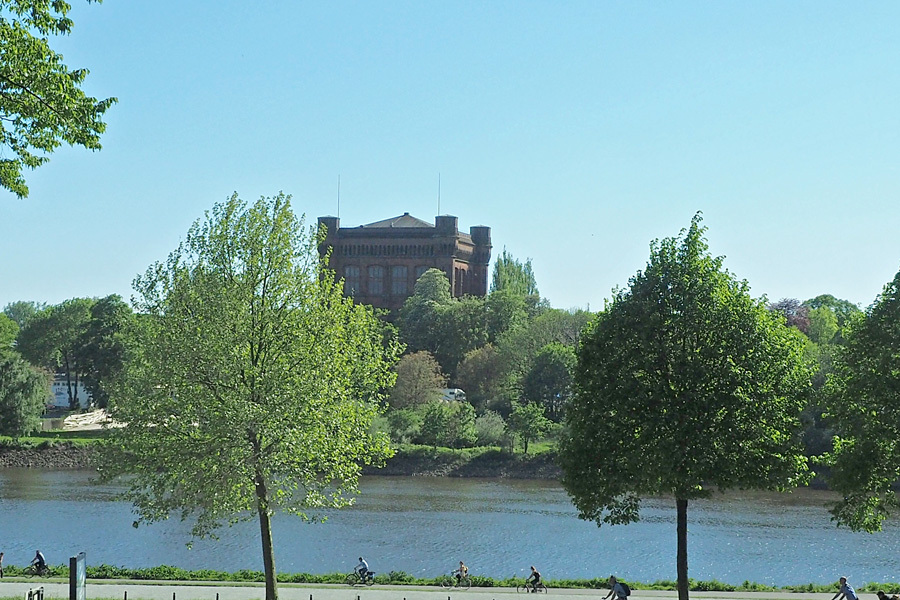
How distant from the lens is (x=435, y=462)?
86.1 meters

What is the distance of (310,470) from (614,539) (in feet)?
91.6

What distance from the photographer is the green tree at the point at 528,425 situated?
86.9 m

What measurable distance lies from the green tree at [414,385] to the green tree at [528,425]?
42.9ft

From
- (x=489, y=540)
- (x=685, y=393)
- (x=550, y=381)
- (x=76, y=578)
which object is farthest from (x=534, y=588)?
(x=550, y=381)

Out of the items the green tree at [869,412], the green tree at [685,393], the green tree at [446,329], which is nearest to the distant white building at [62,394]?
the green tree at [446,329]

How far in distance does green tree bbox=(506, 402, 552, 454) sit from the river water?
63.2ft

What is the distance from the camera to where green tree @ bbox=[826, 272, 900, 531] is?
26.2 m

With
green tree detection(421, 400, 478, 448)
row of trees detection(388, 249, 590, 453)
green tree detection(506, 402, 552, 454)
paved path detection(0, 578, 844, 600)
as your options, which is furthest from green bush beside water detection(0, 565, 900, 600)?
green tree detection(421, 400, 478, 448)

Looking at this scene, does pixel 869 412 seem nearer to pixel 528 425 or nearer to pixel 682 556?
pixel 682 556

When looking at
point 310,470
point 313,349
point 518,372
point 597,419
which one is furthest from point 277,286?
point 518,372

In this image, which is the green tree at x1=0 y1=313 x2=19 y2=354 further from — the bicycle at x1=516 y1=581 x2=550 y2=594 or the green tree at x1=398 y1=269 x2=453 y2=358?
the bicycle at x1=516 y1=581 x2=550 y2=594

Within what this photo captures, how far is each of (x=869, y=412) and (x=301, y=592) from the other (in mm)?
17151

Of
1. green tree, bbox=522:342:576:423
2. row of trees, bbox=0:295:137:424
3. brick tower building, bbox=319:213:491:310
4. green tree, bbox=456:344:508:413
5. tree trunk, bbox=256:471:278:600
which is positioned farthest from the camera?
brick tower building, bbox=319:213:491:310

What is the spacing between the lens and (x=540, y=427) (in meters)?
87.0
